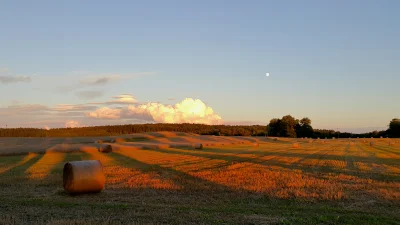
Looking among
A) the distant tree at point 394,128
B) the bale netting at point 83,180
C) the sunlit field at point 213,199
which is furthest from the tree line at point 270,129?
the bale netting at point 83,180

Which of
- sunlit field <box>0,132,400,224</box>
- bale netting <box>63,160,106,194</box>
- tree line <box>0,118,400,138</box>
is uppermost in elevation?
tree line <box>0,118,400,138</box>

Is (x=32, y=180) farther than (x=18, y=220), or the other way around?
(x=32, y=180)

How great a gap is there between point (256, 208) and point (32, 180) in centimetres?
1199

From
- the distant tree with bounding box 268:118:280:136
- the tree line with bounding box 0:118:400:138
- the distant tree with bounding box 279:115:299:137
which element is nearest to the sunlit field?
the tree line with bounding box 0:118:400:138

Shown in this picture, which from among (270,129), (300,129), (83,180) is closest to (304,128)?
(300,129)

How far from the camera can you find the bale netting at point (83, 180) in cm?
1497

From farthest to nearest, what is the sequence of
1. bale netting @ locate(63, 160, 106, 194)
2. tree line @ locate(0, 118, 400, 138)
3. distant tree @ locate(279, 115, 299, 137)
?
distant tree @ locate(279, 115, 299, 137) → tree line @ locate(0, 118, 400, 138) → bale netting @ locate(63, 160, 106, 194)

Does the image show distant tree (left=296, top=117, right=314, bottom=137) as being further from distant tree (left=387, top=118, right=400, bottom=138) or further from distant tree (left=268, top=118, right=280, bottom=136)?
distant tree (left=387, top=118, right=400, bottom=138)

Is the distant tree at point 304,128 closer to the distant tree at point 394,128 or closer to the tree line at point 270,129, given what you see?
the tree line at point 270,129

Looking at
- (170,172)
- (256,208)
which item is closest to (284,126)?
(170,172)

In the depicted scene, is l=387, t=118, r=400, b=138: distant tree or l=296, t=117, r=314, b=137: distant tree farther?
l=296, t=117, r=314, b=137: distant tree

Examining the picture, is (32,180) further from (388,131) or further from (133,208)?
(388,131)

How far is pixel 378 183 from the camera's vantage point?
667 inches

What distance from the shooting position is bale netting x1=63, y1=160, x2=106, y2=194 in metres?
15.0
